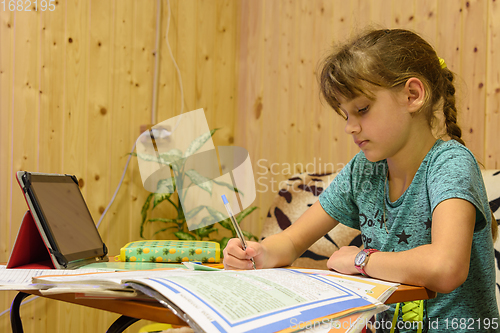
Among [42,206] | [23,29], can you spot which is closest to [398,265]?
[42,206]

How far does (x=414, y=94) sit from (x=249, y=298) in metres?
0.64

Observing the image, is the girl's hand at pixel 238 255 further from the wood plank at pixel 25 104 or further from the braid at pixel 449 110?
the wood plank at pixel 25 104

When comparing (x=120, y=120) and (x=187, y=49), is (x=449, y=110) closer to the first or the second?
(x=120, y=120)

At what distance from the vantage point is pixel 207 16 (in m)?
2.51

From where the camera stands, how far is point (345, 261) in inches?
30.7

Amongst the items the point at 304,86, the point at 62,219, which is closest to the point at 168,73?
the point at 304,86

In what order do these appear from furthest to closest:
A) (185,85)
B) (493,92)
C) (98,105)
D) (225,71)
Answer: (225,71) < (185,85) < (98,105) < (493,92)

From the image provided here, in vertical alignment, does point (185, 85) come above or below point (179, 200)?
above

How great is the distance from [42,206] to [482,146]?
4.83ft

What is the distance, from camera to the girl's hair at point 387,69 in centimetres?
87

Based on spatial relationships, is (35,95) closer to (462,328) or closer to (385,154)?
(385,154)

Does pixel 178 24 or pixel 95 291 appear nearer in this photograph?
pixel 95 291

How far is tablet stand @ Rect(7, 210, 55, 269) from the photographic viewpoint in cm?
79

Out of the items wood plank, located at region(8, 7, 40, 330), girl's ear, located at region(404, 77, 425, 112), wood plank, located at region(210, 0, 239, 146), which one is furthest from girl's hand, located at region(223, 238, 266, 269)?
wood plank, located at region(210, 0, 239, 146)
